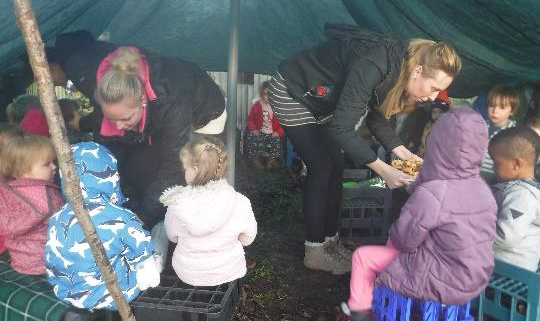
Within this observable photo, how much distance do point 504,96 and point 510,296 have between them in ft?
9.62

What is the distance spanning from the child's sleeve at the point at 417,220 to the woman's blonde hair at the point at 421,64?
78 cm

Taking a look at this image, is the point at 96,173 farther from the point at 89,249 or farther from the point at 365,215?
the point at 365,215

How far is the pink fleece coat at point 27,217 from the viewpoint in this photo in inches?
106

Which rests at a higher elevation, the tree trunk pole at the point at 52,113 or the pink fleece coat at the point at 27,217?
the tree trunk pole at the point at 52,113

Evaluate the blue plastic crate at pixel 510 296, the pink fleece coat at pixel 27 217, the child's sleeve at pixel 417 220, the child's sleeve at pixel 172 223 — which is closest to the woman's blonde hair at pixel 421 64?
the child's sleeve at pixel 417 220

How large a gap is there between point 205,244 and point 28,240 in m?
1.16

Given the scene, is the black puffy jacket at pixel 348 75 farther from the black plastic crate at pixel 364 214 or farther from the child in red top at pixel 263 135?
the child in red top at pixel 263 135

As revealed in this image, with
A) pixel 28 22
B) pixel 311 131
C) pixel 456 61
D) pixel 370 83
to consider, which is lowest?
pixel 311 131

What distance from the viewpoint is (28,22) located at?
5.04 ft

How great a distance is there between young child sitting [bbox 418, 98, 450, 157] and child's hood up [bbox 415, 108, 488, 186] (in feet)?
12.4

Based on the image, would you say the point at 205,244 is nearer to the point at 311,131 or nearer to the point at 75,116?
the point at 311,131

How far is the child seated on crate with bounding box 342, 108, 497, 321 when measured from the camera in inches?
84.4

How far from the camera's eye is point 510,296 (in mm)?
2309

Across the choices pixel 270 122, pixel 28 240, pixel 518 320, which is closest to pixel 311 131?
pixel 518 320
